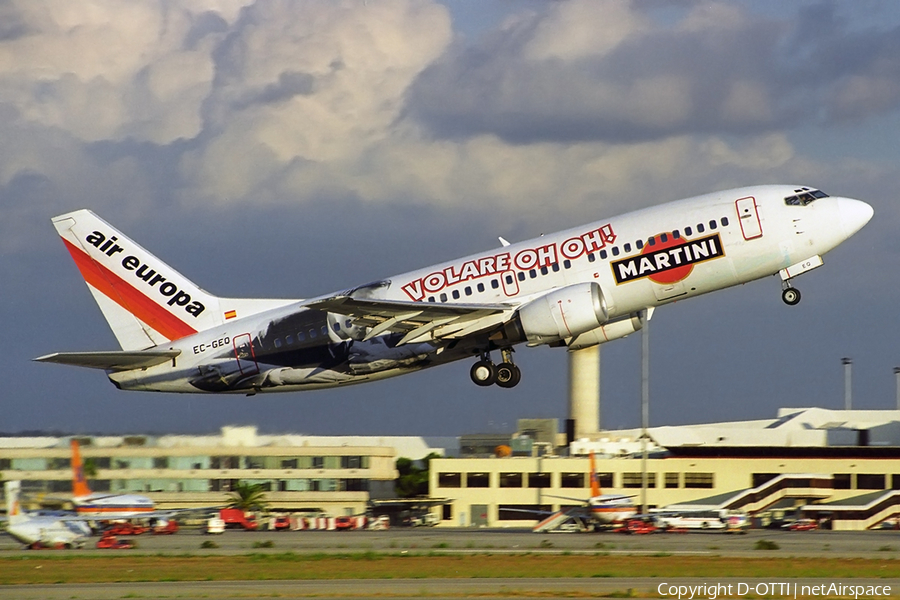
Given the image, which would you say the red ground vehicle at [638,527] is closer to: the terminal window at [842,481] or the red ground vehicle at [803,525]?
the red ground vehicle at [803,525]

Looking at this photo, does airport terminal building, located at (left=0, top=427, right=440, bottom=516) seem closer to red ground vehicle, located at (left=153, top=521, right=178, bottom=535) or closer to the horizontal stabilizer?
red ground vehicle, located at (left=153, top=521, right=178, bottom=535)

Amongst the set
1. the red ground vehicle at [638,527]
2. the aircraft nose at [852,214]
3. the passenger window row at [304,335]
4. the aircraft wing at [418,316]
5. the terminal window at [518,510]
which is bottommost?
the terminal window at [518,510]

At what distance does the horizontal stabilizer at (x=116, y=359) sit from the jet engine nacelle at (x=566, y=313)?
14.3 m

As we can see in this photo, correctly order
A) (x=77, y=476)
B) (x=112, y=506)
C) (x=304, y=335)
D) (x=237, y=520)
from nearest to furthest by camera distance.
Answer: (x=304, y=335) < (x=77, y=476) < (x=112, y=506) < (x=237, y=520)

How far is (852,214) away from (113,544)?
114 ft

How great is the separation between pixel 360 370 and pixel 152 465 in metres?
28.6

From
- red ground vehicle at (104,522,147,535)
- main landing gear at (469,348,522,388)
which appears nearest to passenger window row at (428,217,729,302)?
main landing gear at (469,348,522,388)

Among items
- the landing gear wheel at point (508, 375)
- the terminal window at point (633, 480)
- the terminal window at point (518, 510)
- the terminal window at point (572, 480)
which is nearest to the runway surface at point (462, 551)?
the landing gear wheel at point (508, 375)

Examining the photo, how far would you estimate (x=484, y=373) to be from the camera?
4353 centimetres

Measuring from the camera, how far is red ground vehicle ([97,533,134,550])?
52.0m

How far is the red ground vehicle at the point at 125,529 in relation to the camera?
61119mm

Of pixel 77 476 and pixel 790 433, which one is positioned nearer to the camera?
pixel 77 476

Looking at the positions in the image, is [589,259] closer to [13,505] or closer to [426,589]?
[426,589]

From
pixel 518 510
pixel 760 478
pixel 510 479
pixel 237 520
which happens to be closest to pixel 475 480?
pixel 510 479
